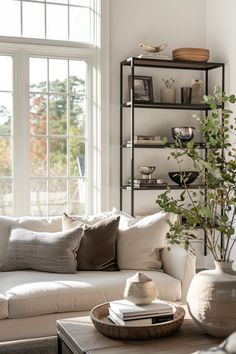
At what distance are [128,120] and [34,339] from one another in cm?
259

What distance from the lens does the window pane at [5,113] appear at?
5.06 metres

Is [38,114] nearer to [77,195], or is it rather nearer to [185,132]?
[77,195]

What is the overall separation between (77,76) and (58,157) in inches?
31.3

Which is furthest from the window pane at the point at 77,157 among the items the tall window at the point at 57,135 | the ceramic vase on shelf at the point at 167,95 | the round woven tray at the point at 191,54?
the round woven tray at the point at 191,54

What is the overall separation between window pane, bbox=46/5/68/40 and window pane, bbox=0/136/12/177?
1051 millimetres

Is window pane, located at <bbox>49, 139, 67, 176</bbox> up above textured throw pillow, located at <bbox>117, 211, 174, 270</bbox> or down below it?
above

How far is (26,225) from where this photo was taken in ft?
13.6

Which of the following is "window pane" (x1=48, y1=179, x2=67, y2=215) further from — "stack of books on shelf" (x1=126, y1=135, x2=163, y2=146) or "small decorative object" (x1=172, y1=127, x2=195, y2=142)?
"small decorative object" (x1=172, y1=127, x2=195, y2=142)

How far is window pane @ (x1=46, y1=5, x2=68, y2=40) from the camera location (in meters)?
5.17

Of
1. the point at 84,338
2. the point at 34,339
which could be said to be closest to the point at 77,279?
the point at 34,339

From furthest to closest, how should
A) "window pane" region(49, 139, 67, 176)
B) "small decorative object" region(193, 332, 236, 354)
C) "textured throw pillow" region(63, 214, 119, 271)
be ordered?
1. "window pane" region(49, 139, 67, 176)
2. "textured throw pillow" region(63, 214, 119, 271)
3. "small decorative object" region(193, 332, 236, 354)

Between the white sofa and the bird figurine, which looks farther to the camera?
the bird figurine

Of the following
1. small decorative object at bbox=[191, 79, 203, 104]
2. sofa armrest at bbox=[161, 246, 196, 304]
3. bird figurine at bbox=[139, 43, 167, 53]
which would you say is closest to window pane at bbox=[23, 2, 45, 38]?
bird figurine at bbox=[139, 43, 167, 53]

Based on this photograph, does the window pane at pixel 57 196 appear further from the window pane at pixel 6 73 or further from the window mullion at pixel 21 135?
the window pane at pixel 6 73
